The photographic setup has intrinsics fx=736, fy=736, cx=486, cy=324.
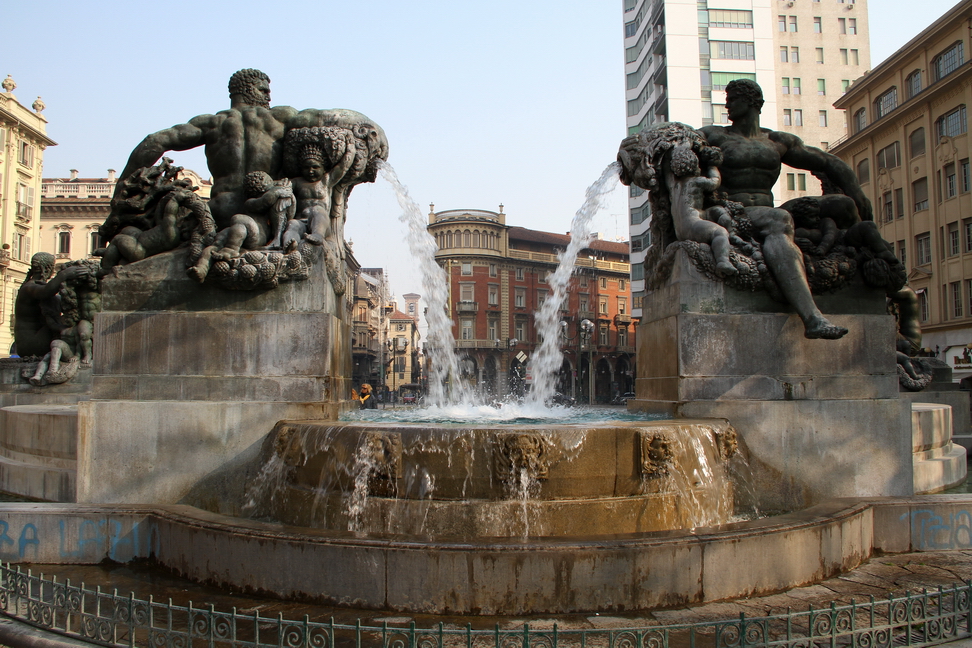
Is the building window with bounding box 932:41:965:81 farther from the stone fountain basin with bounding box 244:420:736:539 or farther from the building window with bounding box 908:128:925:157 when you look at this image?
the stone fountain basin with bounding box 244:420:736:539

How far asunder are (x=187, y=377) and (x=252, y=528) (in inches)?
101

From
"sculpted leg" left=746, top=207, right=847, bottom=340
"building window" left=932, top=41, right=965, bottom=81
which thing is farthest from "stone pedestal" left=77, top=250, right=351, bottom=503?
"building window" left=932, top=41, right=965, bottom=81

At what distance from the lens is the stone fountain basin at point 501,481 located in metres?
6.10

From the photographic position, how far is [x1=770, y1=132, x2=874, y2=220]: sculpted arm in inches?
369

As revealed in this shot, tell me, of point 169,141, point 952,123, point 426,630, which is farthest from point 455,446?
point 952,123

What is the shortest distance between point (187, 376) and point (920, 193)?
50062mm

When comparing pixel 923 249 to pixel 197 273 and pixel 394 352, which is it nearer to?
pixel 394 352

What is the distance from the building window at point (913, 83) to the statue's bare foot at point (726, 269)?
4799 cm

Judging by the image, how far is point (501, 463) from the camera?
6.12 m

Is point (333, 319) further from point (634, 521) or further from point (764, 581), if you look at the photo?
point (764, 581)

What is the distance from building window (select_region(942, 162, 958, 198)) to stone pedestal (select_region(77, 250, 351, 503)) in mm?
45900

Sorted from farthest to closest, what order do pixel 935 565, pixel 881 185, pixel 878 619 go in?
pixel 881 185
pixel 935 565
pixel 878 619

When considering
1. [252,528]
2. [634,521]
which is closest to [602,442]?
[634,521]

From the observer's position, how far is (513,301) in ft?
259
